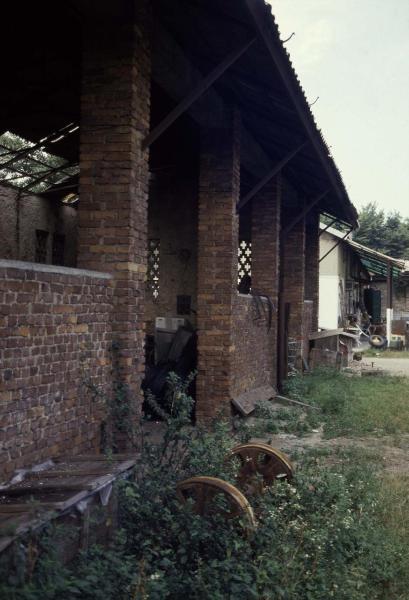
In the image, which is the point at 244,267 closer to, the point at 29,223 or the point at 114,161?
the point at 29,223

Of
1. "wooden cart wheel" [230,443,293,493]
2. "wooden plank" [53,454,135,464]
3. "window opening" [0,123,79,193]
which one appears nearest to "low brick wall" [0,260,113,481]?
"wooden plank" [53,454,135,464]

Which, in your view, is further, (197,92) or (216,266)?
(216,266)

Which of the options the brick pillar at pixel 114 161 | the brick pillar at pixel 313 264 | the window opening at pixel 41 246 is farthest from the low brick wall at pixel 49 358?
the brick pillar at pixel 313 264

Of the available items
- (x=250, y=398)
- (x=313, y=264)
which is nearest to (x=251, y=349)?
(x=250, y=398)

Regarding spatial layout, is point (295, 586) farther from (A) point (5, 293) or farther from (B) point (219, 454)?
(A) point (5, 293)

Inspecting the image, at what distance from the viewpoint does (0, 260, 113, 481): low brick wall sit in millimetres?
4152

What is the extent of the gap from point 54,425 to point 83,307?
3.07 ft

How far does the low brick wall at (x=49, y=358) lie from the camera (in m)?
4.15

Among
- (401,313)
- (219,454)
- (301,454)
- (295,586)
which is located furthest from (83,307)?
(401,313)

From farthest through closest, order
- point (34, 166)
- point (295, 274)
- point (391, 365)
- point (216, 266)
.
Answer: point (391, 365), point (295, 274), point (34, 166), point (216, 266)

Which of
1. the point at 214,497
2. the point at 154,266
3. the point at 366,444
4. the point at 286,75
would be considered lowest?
the point at 366,444

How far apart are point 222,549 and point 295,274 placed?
37.3 feet

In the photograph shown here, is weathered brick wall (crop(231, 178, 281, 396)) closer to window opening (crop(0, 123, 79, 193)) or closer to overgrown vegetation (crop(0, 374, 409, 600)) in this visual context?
window opening (crop(0, 123, 79, 193))

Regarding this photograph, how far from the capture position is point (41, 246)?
12336mm
